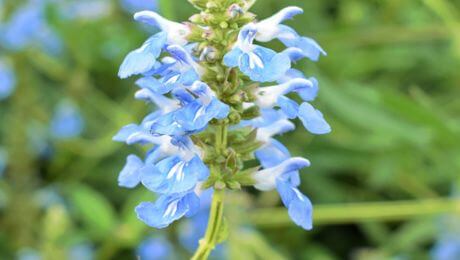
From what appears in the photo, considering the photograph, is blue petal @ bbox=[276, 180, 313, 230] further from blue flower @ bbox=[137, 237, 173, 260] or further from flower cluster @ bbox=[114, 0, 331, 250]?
blue flower @ bbox=[137, 237, 173, 260]

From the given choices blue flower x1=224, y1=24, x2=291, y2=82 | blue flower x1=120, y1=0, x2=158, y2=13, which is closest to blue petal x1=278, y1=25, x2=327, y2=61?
blue flower x1=224, y1=24, x2=291, y2=82

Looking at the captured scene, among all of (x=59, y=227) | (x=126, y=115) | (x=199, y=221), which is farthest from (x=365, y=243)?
(x=59, y=227)

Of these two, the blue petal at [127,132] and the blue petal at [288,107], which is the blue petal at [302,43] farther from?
the blue petal at [127,132]

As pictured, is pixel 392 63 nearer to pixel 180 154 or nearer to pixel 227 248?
pixel 227 248

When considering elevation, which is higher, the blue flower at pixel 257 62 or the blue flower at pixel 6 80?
the blue flower at pixel 257 62

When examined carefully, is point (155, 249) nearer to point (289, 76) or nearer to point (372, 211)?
point (372, 211)

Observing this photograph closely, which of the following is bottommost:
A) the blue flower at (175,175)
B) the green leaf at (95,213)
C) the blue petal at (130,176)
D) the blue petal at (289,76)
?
the green leaf at (95,213)

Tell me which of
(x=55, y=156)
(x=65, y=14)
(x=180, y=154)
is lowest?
(x=55, y=156)

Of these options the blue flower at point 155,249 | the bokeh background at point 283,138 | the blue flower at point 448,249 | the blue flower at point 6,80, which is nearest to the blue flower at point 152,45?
the bokeh background at point 283,138
